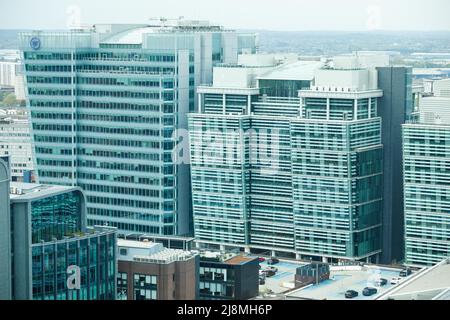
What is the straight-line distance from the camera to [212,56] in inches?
1912

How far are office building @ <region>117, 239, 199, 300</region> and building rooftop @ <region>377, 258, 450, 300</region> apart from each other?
6.83m

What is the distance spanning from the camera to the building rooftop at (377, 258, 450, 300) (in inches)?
770

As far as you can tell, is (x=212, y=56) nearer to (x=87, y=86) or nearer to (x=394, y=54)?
(x=87, y=86)

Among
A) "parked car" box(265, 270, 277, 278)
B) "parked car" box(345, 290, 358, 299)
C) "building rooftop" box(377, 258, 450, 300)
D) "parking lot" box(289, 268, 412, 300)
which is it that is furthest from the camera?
"parked car" box(265, 270, 277, 278)

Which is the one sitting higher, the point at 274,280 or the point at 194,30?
the point at 194,30

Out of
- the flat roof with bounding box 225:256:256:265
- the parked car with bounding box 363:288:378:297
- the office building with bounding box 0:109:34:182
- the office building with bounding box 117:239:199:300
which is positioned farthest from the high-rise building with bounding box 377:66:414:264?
the office building with bounding box 0:109:34:182

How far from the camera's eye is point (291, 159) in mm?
44125

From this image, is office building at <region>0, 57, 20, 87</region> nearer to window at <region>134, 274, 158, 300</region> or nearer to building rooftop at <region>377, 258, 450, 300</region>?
window at <region>134, 274, 158, 300</region>

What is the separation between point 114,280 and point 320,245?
18.1m

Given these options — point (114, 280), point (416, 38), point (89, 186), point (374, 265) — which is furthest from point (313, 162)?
point (114, 280)

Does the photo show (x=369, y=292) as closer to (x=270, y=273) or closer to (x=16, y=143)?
(x=270, y=273)

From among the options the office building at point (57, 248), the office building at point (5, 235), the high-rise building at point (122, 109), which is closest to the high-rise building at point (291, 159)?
the high-rise building at point (122, 109)

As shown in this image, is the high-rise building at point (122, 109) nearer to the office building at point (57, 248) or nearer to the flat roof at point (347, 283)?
the flat roof at point (347, 283)

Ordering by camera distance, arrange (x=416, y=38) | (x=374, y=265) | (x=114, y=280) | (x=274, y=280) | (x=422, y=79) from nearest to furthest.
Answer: (x=114, y=280), (x=274, y=280), (x=374, y=265), (x=416, y=38), (x=422, y=79)
